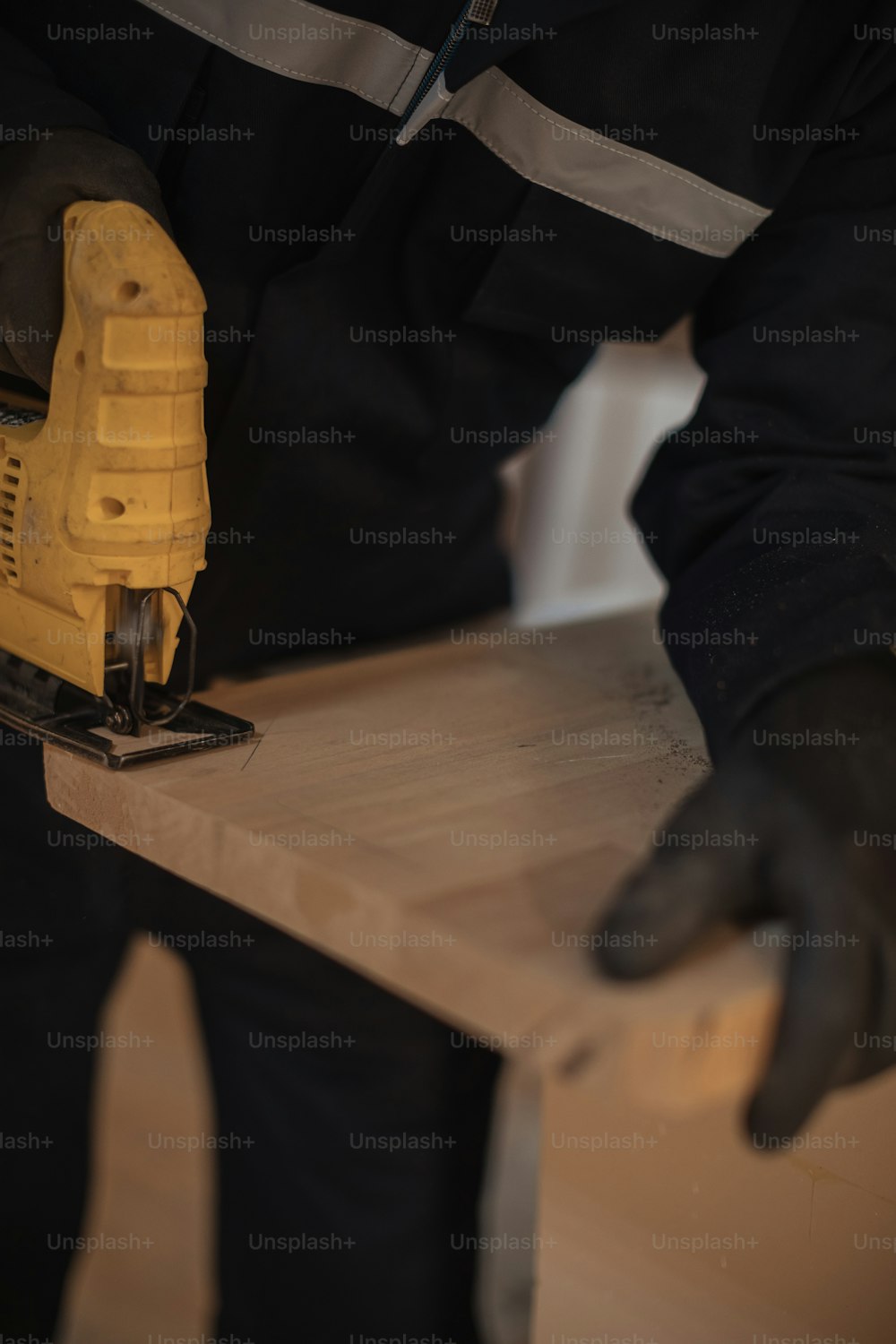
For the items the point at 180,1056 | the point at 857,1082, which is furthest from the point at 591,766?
the point at 180,1056

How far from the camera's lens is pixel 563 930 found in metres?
0.62

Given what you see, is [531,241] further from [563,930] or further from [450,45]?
[563,930]

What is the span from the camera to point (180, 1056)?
181cm

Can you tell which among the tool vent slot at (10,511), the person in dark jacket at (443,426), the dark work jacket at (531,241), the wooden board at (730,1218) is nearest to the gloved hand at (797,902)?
the person in dark jacket at (443,426)

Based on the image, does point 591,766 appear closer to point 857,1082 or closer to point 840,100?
point 857,1082

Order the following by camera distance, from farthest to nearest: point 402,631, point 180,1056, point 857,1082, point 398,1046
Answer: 1. point 180,1056
2. point 402,631
3. point 398,1046
4. point 857,1082

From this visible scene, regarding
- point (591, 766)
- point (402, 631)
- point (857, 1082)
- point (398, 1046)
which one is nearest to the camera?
point (857, 1082)

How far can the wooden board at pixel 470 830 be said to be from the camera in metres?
0.58

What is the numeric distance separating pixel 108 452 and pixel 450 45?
0.37 metres

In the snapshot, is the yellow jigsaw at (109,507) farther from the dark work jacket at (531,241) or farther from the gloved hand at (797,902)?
the gloved hand at (797,902)

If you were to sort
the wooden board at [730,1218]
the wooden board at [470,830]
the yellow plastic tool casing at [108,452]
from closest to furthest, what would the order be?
the wooden board at [470,830]
the yellow plastic tool casing at [108,452]
the wooden board at [730,1218]

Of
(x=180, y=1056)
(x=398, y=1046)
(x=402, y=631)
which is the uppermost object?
(x=402, y=631)

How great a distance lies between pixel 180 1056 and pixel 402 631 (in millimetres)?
972

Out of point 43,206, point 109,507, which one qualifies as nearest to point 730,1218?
point 109,507
